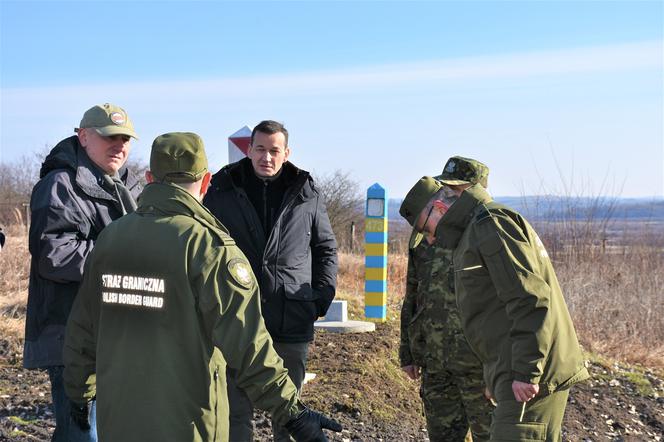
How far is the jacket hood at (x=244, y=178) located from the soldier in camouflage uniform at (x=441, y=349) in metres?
0.72

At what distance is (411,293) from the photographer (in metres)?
5.23

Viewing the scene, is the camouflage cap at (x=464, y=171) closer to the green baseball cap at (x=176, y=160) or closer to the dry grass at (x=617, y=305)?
the green baseball cap at (x=176, y=160)

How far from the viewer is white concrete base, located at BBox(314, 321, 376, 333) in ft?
30.5

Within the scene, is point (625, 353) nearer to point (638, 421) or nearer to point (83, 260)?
point (638, 421)

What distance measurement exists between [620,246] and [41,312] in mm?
15206

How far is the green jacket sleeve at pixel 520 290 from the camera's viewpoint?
3.57 metres

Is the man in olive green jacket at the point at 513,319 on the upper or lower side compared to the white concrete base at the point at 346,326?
upper

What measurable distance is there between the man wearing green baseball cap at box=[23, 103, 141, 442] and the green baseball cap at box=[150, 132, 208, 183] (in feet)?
3.35

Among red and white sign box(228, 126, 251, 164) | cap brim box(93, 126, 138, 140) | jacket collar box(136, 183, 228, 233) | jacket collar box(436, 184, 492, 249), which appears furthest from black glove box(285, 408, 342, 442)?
red and white sign box(228, 126, 251, 164)

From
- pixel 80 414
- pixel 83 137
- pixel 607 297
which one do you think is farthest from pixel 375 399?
pixel 607 297

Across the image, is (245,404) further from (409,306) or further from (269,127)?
(269,127)

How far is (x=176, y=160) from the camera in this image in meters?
3.15

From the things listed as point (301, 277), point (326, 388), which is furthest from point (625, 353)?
point (301, 277)

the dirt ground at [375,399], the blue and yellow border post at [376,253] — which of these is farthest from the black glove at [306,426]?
the blue and yellow border post at [376,253]
